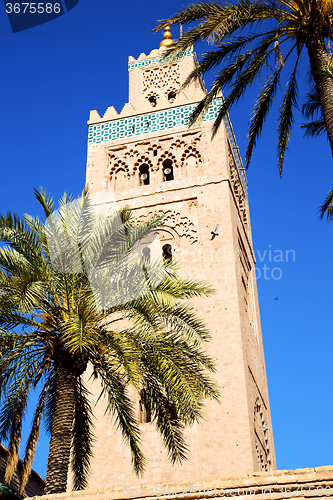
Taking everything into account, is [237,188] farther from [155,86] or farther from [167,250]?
[155,86]

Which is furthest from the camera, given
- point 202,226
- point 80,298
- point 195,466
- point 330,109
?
point 202,226

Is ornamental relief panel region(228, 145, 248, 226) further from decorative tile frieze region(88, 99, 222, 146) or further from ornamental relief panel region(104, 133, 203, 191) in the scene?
decorative tile frieze region(88, 99, 222, 146)

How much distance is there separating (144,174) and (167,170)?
695 millimetres

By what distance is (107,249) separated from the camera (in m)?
9.53

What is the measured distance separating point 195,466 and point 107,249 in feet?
18.8

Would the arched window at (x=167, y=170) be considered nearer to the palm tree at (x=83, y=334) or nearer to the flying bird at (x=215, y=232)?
the flying bird at (x=215, y=232)

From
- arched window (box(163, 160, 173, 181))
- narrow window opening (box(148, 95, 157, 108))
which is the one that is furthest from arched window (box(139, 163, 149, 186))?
narrow window opening (box(148, 95, 157, 108))

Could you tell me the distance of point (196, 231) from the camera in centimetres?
1645

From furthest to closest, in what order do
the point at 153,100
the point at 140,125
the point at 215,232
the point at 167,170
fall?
the point at 153,100 < the point at 140,125 < the point at 167,170 < the point at 215,232

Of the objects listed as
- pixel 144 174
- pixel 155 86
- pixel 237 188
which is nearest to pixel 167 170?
pixel 144 174

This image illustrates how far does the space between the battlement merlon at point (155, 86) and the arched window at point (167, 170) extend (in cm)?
184

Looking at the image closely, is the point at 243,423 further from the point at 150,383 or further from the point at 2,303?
the point at 2,303

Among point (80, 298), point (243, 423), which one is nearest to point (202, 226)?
point (243, 423)

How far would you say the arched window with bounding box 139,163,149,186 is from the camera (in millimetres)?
18125
